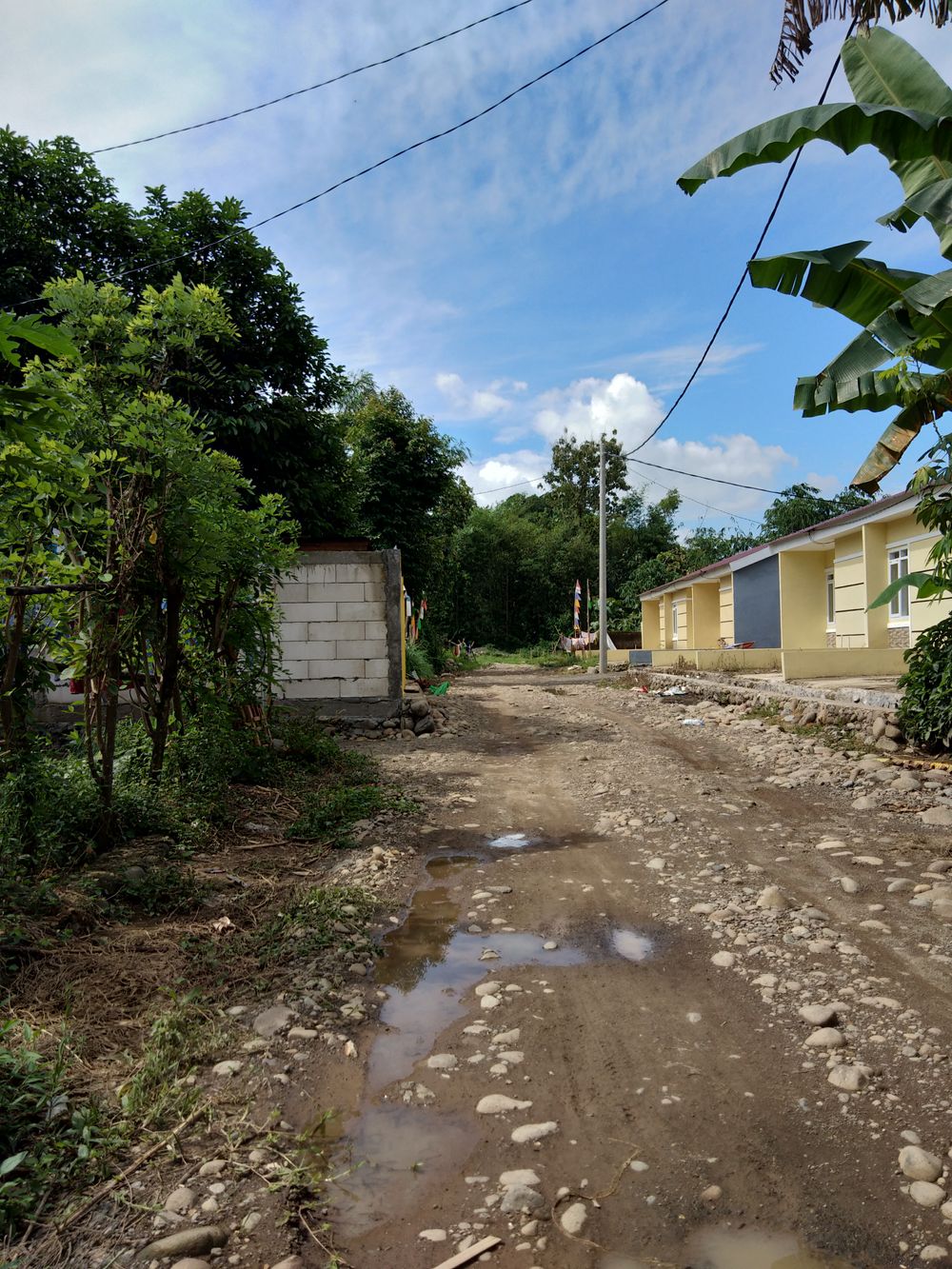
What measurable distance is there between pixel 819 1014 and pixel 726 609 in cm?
2223

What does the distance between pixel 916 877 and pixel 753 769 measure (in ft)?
11.1

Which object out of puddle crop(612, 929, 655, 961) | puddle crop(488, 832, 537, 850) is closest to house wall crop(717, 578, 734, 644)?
puddle crop(488, 832, 537, 850)

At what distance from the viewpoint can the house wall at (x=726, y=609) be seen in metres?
23.2

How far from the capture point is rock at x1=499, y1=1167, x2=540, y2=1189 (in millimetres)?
1941

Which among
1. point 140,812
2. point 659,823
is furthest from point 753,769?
point 140,812

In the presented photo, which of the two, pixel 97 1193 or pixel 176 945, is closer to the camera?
pixel 97 1193

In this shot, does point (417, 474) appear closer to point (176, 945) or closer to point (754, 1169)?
point (176, 945)

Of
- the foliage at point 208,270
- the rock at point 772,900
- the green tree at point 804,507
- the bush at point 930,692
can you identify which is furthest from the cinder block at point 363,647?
the green tree at point 804,507

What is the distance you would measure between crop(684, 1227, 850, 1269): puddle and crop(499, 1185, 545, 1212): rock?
356 mm

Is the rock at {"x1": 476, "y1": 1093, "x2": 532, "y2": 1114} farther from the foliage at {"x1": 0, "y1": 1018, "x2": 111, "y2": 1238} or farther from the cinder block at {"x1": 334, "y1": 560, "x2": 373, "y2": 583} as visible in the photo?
the cinder block at {"x1": 334, "y1": 560, "x2": 373, "y2": 583}

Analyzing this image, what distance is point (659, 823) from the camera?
5523 millimetres

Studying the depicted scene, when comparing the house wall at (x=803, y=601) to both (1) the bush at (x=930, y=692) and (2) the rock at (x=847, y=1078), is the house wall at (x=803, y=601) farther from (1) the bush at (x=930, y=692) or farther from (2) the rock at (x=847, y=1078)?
(2) the rock at (x=847, y=1078)

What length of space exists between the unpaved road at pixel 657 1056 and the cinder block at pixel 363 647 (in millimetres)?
5078

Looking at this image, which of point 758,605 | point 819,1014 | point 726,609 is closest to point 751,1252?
point 819,1014
